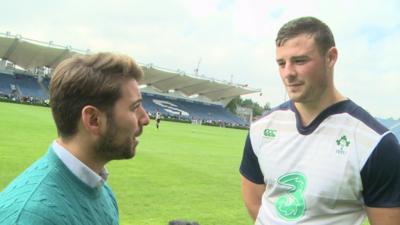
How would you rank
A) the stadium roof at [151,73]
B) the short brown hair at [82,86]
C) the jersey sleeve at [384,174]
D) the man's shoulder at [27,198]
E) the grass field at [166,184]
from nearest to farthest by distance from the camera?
the man's shoulder at [27,198] < the short brown hair at [82,86] < the jersey sleeve at [384,174] < the grass field at [166,184] < the stadium roof at [151,73]

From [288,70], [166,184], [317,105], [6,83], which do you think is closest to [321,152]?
[317,105]

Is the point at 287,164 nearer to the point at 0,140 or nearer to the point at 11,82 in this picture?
the point at 0,140

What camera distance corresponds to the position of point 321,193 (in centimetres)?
262

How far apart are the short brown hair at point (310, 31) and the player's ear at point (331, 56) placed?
2 cm

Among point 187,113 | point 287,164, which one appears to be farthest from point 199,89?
point 287,164

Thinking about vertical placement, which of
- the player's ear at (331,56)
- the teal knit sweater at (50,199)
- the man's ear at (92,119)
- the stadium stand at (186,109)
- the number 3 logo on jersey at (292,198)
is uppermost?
the player's ear at (331,56)

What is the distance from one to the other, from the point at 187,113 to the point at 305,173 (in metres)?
68.6

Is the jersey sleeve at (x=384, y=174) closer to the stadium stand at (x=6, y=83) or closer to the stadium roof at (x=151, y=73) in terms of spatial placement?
the stadium roof at (x=151, y=73)

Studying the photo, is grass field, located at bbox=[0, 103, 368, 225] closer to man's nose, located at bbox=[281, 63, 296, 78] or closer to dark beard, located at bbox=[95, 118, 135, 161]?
man's nose, located at bbox=[281, 63, 296, 78]

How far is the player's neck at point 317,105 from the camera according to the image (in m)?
2.76

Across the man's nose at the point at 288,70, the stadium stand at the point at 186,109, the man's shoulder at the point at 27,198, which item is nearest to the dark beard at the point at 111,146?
the man's shoulder at the point at 27,198

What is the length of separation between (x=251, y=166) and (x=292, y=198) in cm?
49

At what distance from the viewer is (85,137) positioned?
208cm

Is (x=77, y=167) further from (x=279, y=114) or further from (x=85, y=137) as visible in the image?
(x=279, y=114)
